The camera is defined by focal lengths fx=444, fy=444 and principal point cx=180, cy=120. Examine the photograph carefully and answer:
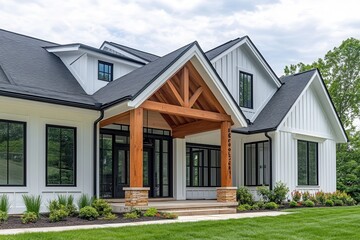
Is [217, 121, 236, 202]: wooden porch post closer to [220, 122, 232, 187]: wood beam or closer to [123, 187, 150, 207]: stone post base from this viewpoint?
[220, 122, 232, 187]: wood beam

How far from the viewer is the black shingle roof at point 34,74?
12195 millimetres

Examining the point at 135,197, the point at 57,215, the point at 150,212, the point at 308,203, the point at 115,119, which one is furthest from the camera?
the point at 308,203

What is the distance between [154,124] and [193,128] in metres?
1.44

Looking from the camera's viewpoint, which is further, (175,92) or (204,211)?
(175,92)

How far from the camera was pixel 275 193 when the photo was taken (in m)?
16.4

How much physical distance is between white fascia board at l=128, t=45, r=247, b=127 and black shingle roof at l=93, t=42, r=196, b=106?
4.7 inches

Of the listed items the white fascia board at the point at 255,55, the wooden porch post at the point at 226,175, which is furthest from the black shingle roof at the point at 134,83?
the white fascia board at the point at 255,55

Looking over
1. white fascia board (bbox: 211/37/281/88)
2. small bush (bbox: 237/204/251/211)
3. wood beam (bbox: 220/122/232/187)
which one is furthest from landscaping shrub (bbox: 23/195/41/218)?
white fascia board (bbox: 211/37/281/88)

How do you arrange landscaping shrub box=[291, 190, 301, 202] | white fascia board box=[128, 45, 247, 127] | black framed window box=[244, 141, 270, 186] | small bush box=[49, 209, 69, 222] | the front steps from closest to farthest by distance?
small bush box=[49, 209, 69, 222], white fascia board box=[128, 45, 247, 127], the front steps, landscaping shrub box=[291, 190, 301, 202], black framed window box=[244, 141, 270, 186]

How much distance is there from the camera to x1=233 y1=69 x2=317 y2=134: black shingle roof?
17391 millimetres

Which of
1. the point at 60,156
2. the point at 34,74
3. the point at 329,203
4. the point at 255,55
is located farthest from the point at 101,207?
the point at 255,55

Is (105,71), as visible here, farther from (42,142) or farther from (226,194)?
(226,194)

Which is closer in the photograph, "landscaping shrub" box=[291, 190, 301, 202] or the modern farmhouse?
the modern farmhouse

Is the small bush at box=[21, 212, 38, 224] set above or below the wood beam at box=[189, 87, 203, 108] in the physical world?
below
